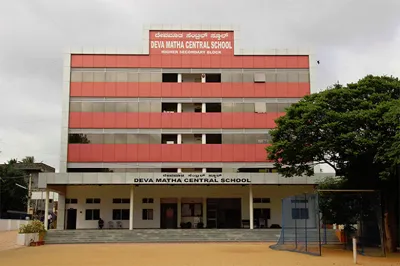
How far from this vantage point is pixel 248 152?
1639 inches

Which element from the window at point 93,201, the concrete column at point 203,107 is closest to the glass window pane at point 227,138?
the concrete column at point 203,107

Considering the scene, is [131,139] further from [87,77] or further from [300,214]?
[300,214]

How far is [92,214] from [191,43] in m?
17.8

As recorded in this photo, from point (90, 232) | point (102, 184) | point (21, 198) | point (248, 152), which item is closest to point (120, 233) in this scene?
point (90, 232)

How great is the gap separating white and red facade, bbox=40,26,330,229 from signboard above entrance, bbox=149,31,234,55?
0.09 metres

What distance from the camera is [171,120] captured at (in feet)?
138

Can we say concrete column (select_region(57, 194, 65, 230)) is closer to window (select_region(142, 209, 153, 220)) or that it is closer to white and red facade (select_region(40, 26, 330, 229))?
white and red facade (select_region(40, 26, 330, 229))

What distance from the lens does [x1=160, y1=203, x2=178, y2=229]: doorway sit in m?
41.3

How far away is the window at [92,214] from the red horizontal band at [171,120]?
7.49 meters

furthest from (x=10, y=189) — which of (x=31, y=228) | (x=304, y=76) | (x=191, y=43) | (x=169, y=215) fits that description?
(x=304, y=76)

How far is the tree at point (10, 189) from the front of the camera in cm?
6138

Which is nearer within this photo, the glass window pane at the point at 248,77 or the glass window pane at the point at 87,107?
the glass window pane at the point at 87,107

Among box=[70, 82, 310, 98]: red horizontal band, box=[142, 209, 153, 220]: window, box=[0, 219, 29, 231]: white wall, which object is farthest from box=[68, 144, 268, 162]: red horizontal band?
box=[0, 219, 29, 231]: white wall

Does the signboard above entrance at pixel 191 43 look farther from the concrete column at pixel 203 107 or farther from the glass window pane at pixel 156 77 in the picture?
the concrete column at pixel 203 107
